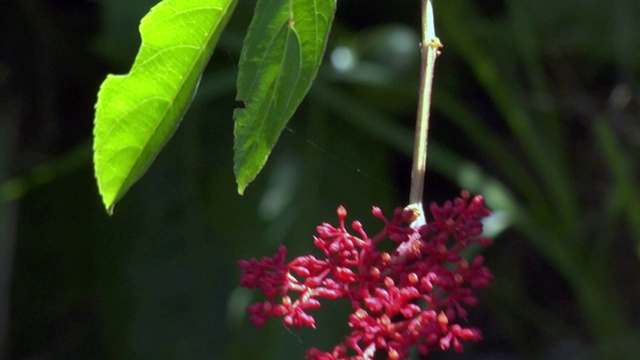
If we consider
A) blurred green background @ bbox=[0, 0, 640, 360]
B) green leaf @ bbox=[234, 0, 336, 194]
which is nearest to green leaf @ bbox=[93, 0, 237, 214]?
green leaf @ bbox=[234, 0, 336, 194]

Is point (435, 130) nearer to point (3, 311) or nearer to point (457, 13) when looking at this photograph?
point (457, 13)

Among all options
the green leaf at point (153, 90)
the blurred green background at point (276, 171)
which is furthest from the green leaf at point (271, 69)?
the blurred green background at point (276, 171)

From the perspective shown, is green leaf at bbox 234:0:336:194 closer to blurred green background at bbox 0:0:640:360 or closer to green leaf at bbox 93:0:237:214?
green leaf at bbox 93:0:237:214

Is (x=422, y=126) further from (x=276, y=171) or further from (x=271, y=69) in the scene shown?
(x=276, y=171)

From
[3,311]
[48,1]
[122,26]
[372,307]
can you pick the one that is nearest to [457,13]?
[122,26]

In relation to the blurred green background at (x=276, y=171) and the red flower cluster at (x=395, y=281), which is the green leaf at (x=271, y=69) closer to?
the red flower cluster at (x=395, y=281)

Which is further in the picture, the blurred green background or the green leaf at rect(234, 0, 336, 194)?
the blurred green background

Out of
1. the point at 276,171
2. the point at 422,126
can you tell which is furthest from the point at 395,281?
the point at 276,171
